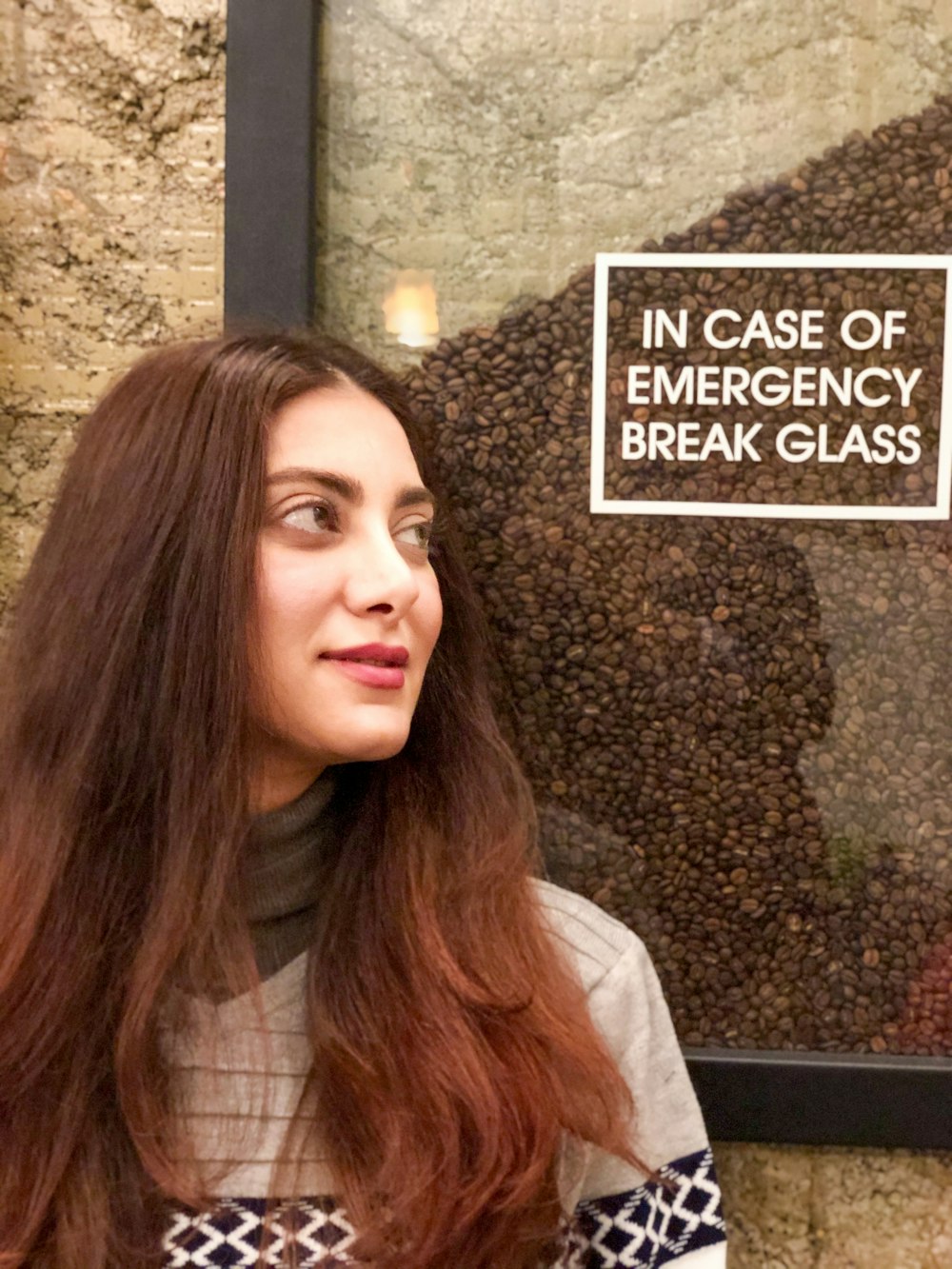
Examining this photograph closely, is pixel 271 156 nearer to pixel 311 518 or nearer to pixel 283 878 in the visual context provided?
pixel 311 518

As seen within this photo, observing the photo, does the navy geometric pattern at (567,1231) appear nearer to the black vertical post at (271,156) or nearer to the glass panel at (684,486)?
the glass panel at (684,486)

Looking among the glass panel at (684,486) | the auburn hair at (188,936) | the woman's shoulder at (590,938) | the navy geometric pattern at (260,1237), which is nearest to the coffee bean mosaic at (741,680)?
the glass panel at (684,486)

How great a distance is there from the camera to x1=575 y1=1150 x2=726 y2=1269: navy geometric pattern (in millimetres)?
953

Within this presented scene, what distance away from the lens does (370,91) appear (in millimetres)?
1131

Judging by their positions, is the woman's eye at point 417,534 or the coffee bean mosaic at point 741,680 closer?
the woman's eye at point 417,534

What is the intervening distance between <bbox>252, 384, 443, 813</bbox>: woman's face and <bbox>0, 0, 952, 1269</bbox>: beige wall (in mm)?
302

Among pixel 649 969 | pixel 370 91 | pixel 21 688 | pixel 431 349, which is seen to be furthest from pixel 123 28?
pixel 649 969

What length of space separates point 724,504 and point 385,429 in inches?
14.3

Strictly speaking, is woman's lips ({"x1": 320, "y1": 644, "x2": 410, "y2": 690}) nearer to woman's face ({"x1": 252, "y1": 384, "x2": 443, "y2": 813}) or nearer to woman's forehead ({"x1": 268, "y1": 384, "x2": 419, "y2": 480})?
woman's face ({"x1": 252, "y1": 384, "x2": 443, "y2": 813})

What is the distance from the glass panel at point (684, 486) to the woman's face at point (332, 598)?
251 mm

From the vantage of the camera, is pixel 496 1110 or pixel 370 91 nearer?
pixel 496 1110

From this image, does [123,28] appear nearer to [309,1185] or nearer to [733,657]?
[733,657]

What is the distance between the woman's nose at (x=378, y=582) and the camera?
0.86m

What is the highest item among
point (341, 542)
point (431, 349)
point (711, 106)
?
point (711, 106)
